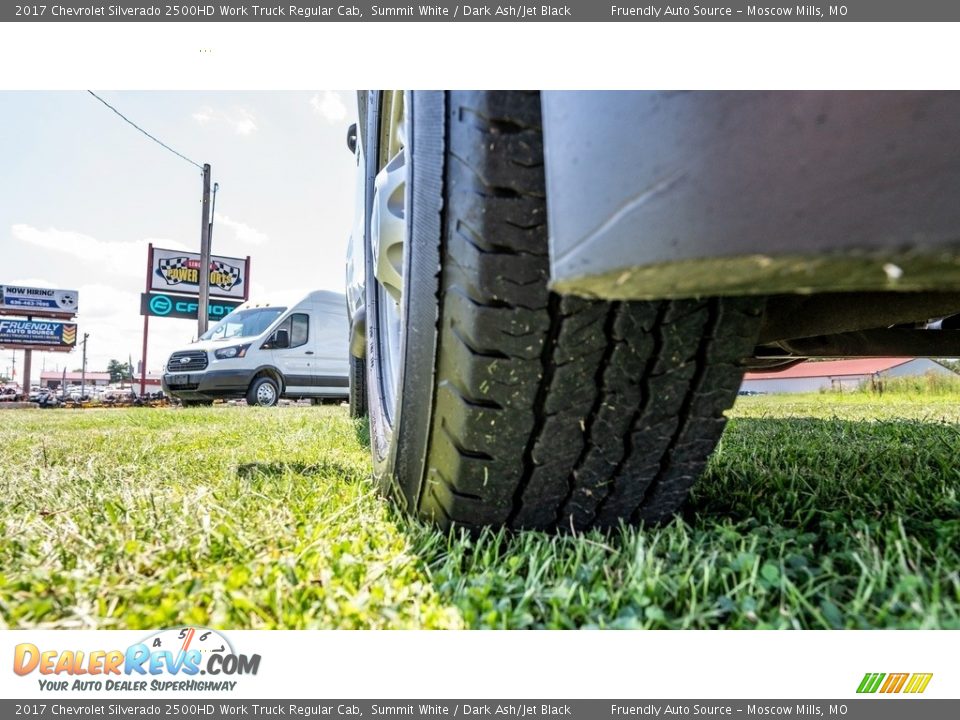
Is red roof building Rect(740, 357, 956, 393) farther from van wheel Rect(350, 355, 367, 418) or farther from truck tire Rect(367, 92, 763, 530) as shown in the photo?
truck tire Rect(367, 92, 763, 530)

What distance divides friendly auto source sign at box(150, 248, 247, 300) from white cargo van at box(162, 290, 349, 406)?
29.2 ft

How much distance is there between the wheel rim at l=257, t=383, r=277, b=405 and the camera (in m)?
8.77

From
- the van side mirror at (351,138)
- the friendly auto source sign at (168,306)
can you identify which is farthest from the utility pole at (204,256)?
the van side mirror at (351,138)

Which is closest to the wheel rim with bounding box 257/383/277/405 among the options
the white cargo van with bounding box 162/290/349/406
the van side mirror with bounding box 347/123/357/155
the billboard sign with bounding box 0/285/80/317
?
the white cargo van with bounding box 162/290/349/406

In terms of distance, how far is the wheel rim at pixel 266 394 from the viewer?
28.8 feet

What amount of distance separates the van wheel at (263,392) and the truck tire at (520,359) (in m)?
8.33

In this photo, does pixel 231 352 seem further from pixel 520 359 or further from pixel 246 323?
pixel 520 359

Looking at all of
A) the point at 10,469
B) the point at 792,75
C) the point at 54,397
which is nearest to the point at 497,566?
the point at 792,75

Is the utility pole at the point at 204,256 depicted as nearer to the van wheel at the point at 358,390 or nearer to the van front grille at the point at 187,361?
the van front grille at the point at 187,361

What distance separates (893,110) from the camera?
422 millimetres

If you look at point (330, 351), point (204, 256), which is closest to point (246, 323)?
point (330, 351)

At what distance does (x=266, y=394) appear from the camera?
8828mm

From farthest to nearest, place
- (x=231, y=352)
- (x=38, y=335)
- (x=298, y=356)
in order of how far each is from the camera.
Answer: (x=38, y=335), (x=298, y=356), (x=231, y=352)

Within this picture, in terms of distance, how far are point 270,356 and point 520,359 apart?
8738 millimetres
